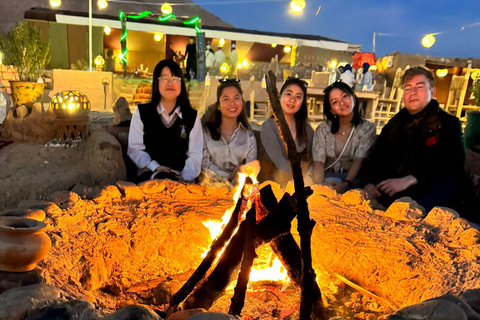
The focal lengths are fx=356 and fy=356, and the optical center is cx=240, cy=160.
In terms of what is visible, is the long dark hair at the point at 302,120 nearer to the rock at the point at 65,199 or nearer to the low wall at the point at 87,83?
the rock at the point at 65,199

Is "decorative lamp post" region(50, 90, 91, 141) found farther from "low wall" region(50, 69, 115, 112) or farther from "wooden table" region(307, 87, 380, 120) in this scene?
"low wall" region(50, 69, 115, 112)

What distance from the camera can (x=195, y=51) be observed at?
13062 millimetres

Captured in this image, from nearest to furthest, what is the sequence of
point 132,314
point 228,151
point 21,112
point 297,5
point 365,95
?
point 132,314 < point 228,151 < point 21,112 < point 365,95 < point 297,5

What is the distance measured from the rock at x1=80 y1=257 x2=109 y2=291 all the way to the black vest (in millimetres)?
1224

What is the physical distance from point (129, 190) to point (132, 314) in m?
1.57

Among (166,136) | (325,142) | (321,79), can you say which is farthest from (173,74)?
(321,79)

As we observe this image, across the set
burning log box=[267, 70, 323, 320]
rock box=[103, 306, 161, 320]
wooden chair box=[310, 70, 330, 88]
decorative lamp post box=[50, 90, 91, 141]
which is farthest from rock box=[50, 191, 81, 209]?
wooden chair box=[310, 70, 330, 88]

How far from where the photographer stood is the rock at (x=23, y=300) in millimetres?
1273

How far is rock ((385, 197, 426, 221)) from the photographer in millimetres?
2475

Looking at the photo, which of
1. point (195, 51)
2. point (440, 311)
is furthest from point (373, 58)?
point (440, 311)

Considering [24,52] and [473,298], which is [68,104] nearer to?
[473,298]

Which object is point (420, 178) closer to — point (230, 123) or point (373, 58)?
point (230, 123)

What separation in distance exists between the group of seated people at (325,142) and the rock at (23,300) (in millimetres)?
1862

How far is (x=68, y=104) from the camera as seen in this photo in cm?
405
